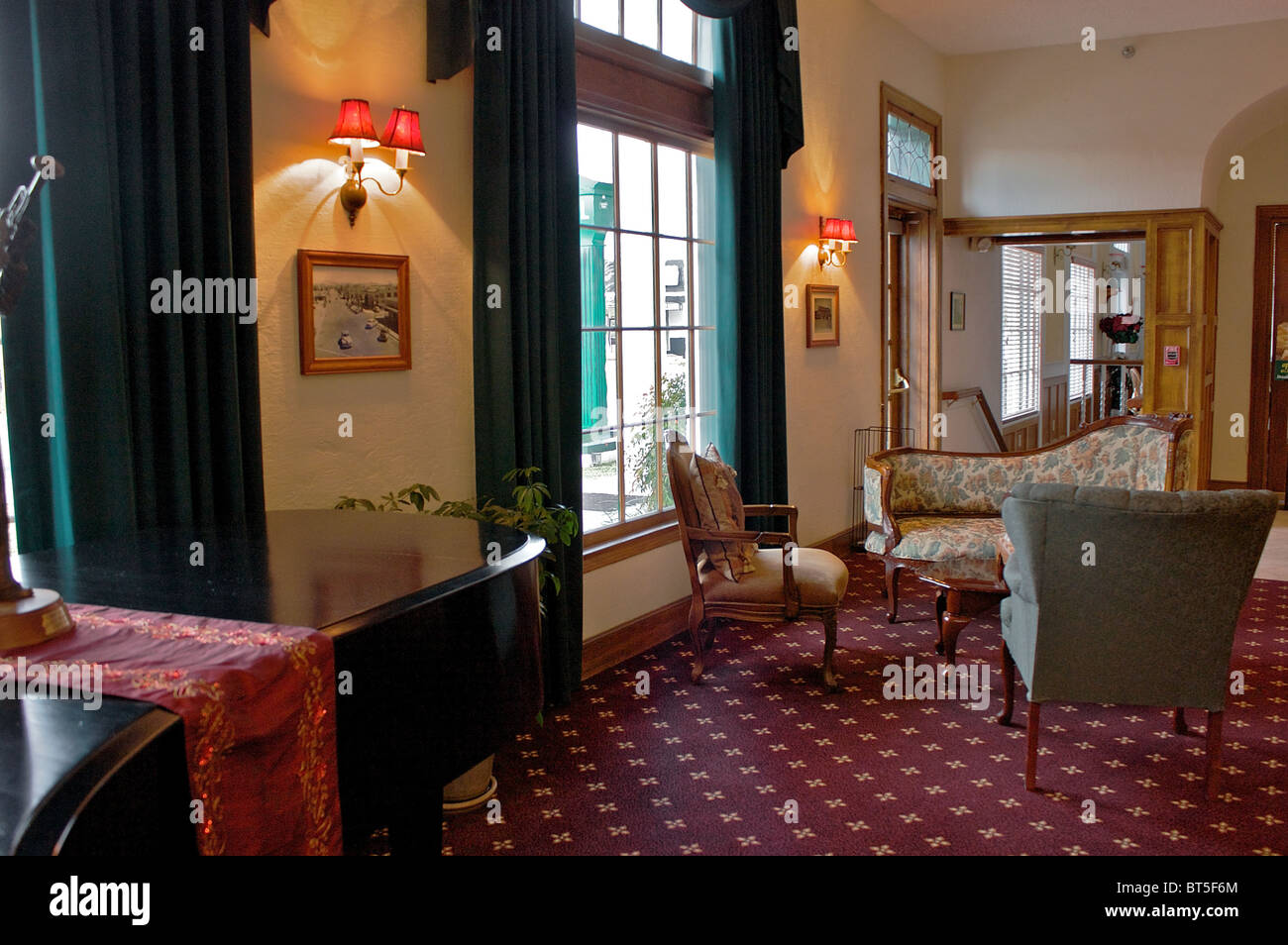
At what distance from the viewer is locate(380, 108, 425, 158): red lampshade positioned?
141 inches

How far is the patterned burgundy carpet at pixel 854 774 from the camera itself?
3303 mm

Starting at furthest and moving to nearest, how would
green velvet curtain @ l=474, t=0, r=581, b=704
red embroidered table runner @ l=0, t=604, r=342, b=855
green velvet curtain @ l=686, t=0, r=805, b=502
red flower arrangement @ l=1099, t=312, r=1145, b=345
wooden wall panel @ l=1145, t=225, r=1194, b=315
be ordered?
red flower arrangement @ l=1099, t=312, r=1145, b=345 < wooden wall panel @ l=1145, t=225, r=1194, b=315 < green velvet curtain @ l=686, t=0, r=805, b=502 < green velvet curtain @ l=474, t=0, r=581, b=704 < red embroidered table runner @ l=0, t=604, r=342, b=855

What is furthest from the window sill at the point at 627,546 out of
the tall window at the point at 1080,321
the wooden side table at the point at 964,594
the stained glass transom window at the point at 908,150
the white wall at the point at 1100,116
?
the tall window at the point at 1080,321

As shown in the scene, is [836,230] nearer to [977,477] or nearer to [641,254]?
[977,477]

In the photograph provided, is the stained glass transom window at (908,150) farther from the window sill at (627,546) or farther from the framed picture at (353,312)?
the framed picture at (353,312)

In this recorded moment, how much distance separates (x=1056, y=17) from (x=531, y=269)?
5815 mm

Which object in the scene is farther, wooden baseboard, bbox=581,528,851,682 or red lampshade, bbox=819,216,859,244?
red lampshade, bbox=819,216,859,244

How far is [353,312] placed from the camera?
3.65 metres

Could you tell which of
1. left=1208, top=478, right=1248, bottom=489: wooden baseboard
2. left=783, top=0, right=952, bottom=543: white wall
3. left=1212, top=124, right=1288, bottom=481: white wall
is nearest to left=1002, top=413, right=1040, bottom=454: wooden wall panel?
left=1208, top=478, right=1248, bottom=489: wooden baseboard

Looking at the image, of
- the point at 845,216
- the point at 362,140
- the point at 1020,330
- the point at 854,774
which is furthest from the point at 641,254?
the point at 1020,330

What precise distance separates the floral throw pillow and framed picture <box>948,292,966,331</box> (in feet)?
16.7

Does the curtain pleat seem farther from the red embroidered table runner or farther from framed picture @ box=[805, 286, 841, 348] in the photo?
the red embroidered table runner
